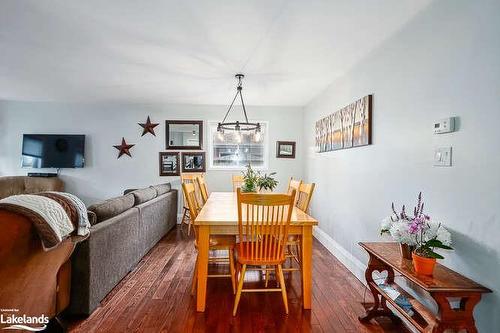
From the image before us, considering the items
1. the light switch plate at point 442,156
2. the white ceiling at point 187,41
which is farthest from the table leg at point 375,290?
the white ceiling at point 187,41

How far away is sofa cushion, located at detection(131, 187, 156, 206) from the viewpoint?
3.25 m

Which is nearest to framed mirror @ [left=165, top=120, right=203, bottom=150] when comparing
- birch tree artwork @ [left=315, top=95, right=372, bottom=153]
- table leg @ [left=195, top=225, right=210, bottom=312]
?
birch tree artwork @ [left=315, top=95, right=372, bottom=153]

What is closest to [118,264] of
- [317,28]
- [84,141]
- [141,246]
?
[141,246]

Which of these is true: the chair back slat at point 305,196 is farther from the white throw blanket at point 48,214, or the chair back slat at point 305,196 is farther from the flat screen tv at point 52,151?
the flat screen tv at point 52,151

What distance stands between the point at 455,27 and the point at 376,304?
2.02 metres

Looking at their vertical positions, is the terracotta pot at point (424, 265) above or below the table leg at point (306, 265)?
above

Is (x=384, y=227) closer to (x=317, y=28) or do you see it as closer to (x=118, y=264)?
(x=317, y=28)

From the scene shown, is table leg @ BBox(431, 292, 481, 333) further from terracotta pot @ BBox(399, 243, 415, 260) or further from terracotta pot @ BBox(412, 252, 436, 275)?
terracotta pot @ BBox(399, 243, 415, 260)

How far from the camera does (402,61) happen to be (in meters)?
2.23

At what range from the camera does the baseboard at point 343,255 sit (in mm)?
2804

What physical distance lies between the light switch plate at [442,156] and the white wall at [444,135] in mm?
42

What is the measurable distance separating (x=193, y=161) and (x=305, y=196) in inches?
114

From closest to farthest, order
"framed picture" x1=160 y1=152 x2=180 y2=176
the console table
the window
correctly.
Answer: the console table
"framed picture" x1=160 y1=152 x2=180 y2=176
the window

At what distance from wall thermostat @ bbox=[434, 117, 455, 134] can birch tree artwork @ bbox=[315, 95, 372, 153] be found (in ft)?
2.94
